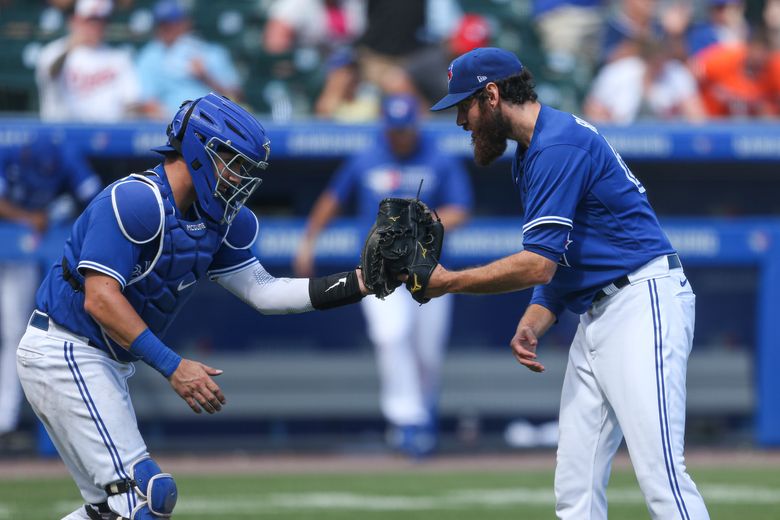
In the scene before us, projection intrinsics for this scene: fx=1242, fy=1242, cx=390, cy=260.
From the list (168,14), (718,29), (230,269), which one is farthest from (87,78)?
(718,29)

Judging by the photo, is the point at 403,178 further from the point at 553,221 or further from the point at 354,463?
the point at 553,221

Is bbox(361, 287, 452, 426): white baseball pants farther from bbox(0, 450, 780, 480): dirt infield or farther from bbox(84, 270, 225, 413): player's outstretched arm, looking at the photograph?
bbox(84, 270, 225, 413): player's outstretched arm

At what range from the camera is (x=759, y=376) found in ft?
30.6

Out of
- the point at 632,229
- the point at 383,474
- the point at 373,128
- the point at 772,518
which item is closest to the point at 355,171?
the point at 373,128

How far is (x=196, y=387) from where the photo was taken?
417 centimetres

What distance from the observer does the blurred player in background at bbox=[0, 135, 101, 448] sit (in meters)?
8.80

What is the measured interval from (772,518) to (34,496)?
4.20 meters

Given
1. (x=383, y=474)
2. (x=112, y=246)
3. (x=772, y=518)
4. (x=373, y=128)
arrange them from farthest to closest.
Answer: (x=373, y=128)
(x=383, y=474)
(x=772, y=518)
(x=112, y=246)

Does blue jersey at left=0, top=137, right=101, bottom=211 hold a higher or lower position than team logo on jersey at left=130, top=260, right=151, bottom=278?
higher

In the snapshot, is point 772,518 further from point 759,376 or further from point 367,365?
point 367,365

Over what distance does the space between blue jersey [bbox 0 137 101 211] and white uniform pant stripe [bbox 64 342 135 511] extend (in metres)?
4.59

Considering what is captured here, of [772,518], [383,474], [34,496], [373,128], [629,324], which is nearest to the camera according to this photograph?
[629,324]

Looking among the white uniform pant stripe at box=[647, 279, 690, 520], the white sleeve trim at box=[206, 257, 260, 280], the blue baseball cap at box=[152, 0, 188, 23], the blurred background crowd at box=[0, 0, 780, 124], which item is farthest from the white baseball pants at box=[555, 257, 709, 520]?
the blue baseball cap at box=[152, 0, 188, 23]

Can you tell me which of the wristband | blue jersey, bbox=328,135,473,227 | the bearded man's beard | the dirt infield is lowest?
the dirt infield
